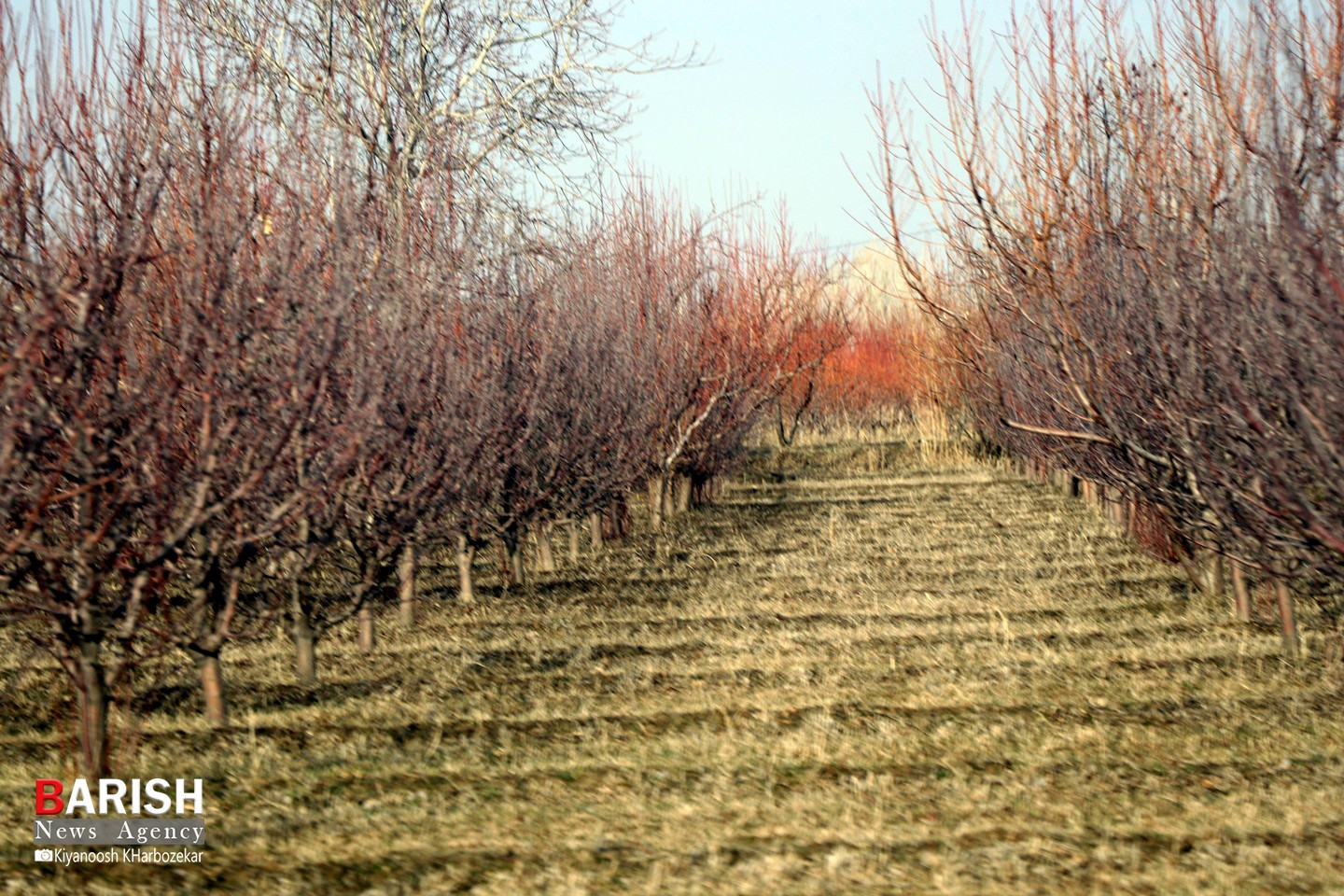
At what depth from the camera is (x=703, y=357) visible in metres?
15.3

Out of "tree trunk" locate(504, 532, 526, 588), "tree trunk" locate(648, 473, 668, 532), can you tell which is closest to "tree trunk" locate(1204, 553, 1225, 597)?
"tree trunk" locate(504, 532, 526, 588)

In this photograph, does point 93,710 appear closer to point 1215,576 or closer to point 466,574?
point 466,574

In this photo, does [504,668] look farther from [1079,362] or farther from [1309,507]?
[1309,507]

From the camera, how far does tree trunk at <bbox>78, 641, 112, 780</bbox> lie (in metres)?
4.51

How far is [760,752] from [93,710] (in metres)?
2.38

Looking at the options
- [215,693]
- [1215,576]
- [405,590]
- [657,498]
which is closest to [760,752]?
[215,693]

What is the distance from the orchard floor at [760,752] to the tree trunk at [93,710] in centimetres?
29

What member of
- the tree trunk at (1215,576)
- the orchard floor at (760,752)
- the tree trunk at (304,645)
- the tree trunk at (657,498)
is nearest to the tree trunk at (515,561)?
the orchard floor at (760,752)

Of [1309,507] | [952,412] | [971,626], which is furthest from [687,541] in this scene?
[952,412]

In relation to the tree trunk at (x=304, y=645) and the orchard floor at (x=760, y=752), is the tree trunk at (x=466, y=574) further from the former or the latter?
the tree trunk at (x=304, y=645)

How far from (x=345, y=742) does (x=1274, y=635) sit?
5001mm

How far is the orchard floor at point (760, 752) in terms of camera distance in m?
3.89

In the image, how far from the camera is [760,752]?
5.23 m

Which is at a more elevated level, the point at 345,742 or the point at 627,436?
the point at 627,436
